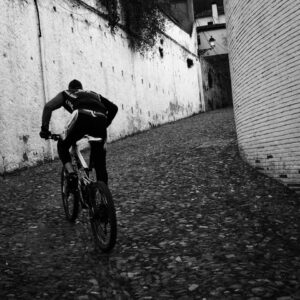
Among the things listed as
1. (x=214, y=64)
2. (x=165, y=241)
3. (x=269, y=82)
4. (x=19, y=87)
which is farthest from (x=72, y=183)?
(x=214, y=64)

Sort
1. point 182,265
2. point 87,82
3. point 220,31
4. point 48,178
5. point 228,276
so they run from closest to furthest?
point 228,276 < point 182,265 < point 48,178 < point 87,82 < point 220,31

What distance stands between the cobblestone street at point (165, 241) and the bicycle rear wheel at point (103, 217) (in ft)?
0.62

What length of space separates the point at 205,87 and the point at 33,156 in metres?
24.0

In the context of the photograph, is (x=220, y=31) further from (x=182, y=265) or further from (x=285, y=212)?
(x=182, y=265)

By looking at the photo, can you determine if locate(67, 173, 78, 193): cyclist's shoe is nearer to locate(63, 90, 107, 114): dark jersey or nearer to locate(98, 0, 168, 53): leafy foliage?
locate(63, 90, 107, 114): dark jersey

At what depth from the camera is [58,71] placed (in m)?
13.1

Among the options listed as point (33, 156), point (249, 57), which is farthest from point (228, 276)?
point (33, 156)

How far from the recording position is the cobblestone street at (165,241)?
3.31m

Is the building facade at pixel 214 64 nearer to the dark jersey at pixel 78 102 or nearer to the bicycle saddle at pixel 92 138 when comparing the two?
the dark jersey at pixel 78 102

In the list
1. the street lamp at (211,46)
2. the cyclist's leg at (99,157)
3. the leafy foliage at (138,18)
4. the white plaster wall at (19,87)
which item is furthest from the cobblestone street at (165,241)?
the street lamp at (211,46)

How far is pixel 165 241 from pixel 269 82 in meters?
4.03

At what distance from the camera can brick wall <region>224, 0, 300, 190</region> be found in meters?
6.20

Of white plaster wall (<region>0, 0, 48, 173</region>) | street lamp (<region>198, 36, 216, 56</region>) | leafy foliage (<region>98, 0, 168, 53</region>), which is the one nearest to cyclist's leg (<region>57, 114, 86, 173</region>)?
white plaster wall (<region>0, 0, 48, 173</region>)

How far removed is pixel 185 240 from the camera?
15.0 feet
